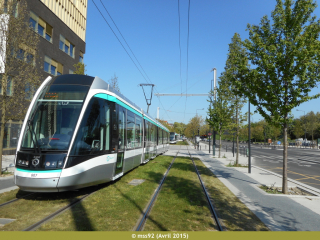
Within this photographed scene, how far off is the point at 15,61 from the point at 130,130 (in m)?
5.73

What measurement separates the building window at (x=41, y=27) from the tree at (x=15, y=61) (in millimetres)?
11937

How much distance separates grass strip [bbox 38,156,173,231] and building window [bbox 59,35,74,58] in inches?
904

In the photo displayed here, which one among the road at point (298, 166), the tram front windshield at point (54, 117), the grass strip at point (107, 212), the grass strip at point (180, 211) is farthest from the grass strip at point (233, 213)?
the road at point (298, 166)

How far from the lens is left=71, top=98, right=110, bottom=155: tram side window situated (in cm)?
643

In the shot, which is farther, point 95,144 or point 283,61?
point 283,61

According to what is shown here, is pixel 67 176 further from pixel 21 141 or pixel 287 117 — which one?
pixel 287 117

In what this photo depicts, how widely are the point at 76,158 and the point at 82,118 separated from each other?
3.41 ft

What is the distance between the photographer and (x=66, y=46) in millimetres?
28031

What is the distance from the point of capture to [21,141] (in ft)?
21.0

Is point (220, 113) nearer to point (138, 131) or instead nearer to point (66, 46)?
point (138, 131)

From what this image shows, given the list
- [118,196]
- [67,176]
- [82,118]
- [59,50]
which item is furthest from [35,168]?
[59,50]

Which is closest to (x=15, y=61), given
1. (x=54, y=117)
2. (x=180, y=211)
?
(x=54, y=117)

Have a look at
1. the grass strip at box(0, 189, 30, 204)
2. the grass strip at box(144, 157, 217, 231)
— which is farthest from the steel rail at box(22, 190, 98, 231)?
the grass strip at box(144, 157, 217, 231)

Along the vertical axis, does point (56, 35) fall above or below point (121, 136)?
above
